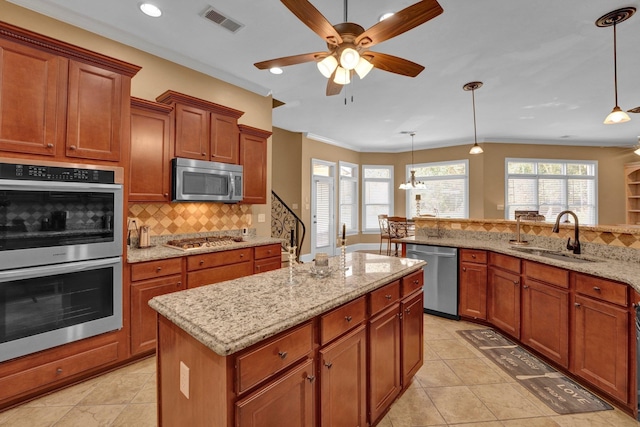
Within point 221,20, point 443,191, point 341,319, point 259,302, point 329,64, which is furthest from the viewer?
point 443,191

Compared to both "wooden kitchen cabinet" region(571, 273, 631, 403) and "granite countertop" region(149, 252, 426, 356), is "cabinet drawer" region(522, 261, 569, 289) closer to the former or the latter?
"wooden kitchen cabinet" region(571, 273, 631, 403)

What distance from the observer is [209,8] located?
2.68 metres

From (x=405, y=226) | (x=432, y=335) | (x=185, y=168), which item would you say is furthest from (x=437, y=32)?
(x=405, y=226)

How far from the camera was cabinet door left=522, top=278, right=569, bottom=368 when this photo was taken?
8.18 feet

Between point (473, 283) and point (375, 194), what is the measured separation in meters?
5.73

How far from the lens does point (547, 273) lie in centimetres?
266

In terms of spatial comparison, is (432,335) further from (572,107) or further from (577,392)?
(572,107)

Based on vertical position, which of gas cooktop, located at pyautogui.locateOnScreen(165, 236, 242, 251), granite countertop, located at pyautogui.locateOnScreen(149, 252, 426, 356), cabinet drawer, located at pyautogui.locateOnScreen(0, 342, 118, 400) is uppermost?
gas cooktop, located at pyautogui.locateOnScreen(165, 236, 242, 251)

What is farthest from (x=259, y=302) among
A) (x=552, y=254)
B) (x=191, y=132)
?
(x=552, y=254)

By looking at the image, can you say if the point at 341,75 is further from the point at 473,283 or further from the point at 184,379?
the point at 473,283

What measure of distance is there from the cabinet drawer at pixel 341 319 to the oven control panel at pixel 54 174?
2142 mm

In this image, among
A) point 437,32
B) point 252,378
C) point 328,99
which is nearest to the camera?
point 252,378

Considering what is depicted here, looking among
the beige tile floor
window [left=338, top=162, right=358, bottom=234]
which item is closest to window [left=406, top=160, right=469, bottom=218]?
window [left=338, top=162, right=358, bottom=234]

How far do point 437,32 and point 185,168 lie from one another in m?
2.98
